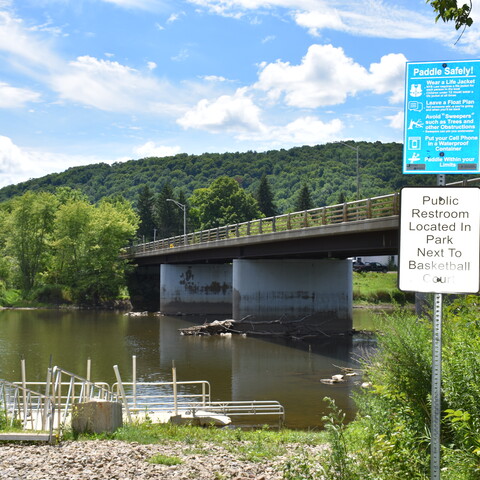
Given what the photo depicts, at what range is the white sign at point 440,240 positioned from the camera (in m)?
4.48

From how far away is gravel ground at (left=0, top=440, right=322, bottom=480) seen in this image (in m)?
8.19

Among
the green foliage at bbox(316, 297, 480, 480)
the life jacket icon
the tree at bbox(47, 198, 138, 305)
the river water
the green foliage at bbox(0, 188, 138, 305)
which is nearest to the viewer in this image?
the life jacket icon

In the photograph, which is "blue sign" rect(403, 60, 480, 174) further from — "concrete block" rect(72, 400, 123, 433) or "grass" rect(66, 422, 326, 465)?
"concrete block" rect(72, 400, 123, 433)

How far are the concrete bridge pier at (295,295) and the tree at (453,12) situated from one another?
3915 cm

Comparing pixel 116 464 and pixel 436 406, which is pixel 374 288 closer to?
pixel 116 464

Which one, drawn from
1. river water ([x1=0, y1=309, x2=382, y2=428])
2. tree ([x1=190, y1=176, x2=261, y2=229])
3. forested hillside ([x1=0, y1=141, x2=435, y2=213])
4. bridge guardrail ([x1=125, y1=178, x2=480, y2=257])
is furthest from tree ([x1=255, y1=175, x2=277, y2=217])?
river water ([x1=0, y1=309, x2=382, y2=428])

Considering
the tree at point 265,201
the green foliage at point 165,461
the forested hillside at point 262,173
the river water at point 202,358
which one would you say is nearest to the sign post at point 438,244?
the green foliage at point 165,461

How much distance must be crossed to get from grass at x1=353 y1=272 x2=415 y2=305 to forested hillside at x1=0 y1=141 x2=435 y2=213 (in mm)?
26220

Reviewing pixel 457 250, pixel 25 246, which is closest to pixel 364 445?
pixel 457 250

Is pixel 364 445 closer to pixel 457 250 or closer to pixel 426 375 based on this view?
pixel 426 375

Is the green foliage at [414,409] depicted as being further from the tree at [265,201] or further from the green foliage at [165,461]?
the tree at [265,201]

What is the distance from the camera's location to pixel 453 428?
6.59 m

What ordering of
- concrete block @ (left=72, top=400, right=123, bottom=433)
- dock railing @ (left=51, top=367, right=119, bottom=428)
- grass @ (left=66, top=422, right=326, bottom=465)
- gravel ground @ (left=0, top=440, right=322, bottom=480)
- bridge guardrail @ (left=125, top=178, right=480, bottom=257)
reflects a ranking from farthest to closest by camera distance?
1. bridge guardrail @ (left=125, top=178, right=480, bottom=257)
2. dock railing @ (left=51, top=367, right=119, bottom=428)
3. concrete block @ (left=72, top=400, right=123, bottom=433)
4. grass @ (left=66, top=422, right=326, bottom=465)
5. gravel ground @ (left=0, top=440, right=322, bottom=480)

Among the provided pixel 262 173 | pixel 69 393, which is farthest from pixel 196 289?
pixel 262 173
